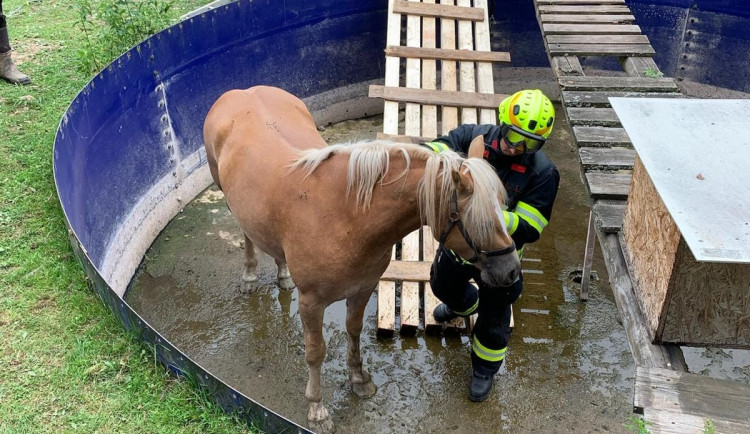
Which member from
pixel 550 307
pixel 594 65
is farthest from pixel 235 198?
pixel 594 65

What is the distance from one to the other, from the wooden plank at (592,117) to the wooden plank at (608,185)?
2.31 feet

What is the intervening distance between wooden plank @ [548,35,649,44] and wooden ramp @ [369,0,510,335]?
64 cm

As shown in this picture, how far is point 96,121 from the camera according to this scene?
515cm

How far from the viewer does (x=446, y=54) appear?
718cm

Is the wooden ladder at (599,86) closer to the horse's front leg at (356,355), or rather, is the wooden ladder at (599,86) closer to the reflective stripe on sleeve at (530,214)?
the reflective stripe on sleeve at (530,214)

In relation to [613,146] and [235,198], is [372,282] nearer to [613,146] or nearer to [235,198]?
[235,198]

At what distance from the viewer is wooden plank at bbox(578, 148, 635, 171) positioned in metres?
4.62

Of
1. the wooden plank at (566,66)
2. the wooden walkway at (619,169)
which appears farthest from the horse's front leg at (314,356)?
the wooden plank at (566,66)

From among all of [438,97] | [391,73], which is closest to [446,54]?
[391,73]

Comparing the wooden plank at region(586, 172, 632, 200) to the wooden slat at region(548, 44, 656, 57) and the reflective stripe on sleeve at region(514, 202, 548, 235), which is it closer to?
the reflective stripe on sleeve at region(514, 202, 548, 235)

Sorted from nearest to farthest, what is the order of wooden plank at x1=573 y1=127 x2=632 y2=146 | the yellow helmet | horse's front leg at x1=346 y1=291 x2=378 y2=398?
1. the yellow helmet
2. horse's front leg at x1=346 y1=291 x2=378 y2=398
3. wooden plank at x1=573 y1=127 x2=632 y2=146

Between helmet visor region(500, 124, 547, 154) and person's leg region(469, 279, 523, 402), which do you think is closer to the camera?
helmet visor region(500, 124, 547, 154)

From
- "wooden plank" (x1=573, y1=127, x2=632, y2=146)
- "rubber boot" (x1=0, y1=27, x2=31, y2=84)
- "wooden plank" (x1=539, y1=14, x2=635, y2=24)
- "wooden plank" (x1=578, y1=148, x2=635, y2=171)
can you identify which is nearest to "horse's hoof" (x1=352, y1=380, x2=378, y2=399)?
"wooden plank" (x1=578, y1=148, x2=635, y2=171)

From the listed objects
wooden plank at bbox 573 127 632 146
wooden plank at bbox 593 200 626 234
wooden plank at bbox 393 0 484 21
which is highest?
wooden plank at bbox 393 0 484 21
